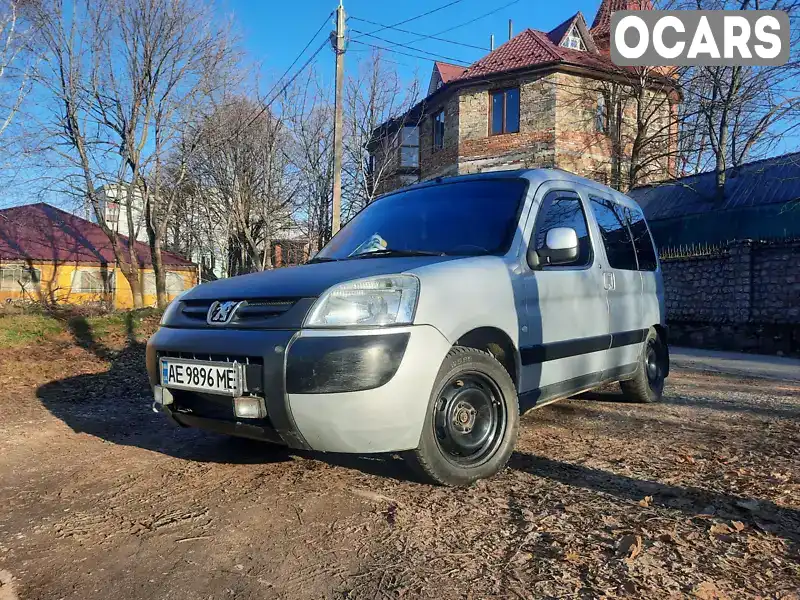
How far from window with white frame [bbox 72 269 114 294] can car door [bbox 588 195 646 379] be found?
26285 mm

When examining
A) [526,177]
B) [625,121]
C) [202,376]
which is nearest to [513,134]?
[625,121]

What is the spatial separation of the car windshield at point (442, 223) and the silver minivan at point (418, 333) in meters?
0.01

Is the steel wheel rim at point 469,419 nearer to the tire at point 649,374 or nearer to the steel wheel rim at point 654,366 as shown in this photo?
the tire at point 649,374

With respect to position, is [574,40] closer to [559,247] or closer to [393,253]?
[559,247]

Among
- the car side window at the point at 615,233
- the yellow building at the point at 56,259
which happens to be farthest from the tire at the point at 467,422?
the yellow building at the point at 56,259

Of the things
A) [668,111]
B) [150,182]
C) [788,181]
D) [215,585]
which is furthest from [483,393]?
[668,111]

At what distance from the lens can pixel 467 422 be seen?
3.04 meters

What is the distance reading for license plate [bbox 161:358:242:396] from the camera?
107 inches

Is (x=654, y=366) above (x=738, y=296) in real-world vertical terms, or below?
below

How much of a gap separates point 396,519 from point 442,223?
6.49 feet

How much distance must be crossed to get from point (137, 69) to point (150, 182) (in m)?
3.06

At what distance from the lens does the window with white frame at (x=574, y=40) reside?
22547 mm

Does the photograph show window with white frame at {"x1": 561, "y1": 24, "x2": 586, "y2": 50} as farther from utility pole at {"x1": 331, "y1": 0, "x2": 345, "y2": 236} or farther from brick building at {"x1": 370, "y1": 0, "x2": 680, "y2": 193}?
utility pole at {"x1": 331, "y1": 0, "x2": 345, "y2": 236}

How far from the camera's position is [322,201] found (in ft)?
68.7
